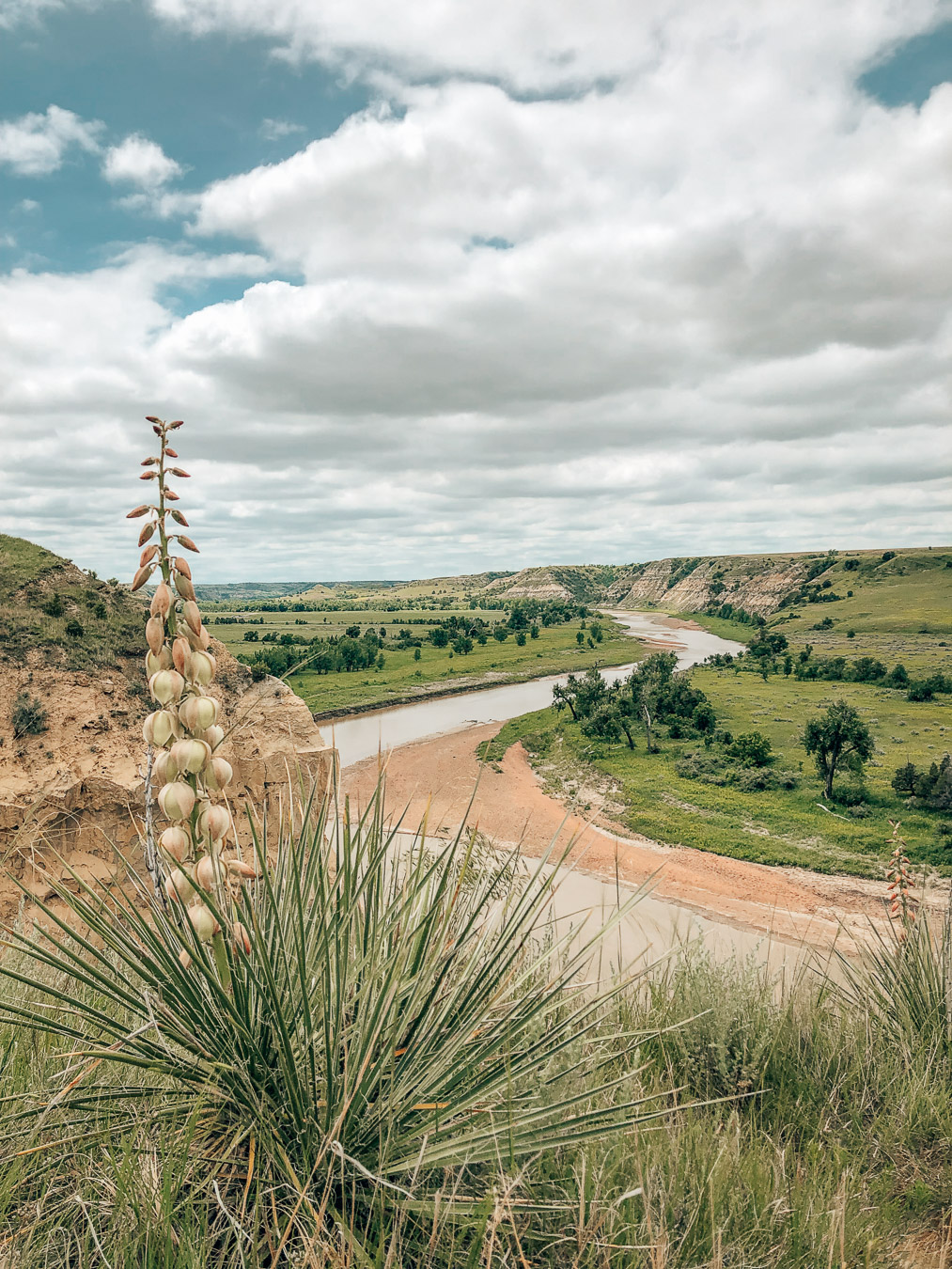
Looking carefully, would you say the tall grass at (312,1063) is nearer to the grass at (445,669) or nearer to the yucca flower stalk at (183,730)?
the yucca flower stalk at (183,730)

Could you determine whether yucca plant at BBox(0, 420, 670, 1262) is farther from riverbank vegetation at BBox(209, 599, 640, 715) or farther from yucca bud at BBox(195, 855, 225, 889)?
riverbank vegetation at BBox(209, 599, 640, 715)

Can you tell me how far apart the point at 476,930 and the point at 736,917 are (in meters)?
15.9

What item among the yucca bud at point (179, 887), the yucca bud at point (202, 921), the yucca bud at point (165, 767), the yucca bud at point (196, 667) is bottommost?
the yucca bud at point (202, 921)

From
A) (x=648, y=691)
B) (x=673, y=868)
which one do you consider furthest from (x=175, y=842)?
(x=648, y=691)

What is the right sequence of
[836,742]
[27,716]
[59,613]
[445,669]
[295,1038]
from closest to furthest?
[295,1038]
[27,716]
[59,613]
[836,742]
[445,669]

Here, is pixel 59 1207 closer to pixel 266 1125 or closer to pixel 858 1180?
pixel 266 1125

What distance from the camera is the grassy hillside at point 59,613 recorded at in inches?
368

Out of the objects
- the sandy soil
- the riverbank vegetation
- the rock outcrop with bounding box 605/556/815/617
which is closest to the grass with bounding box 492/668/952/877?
the sandy soil

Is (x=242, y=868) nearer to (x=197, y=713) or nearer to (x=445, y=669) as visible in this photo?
(x=197, y=713)

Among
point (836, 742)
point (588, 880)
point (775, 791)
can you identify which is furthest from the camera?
point (775, 791)

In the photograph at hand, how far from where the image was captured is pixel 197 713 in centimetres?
165

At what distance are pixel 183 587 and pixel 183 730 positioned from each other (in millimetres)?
368

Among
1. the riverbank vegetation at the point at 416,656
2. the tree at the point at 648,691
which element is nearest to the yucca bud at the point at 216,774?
the riverbank vegetation at the point at 416,656

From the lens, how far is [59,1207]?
1.86m
